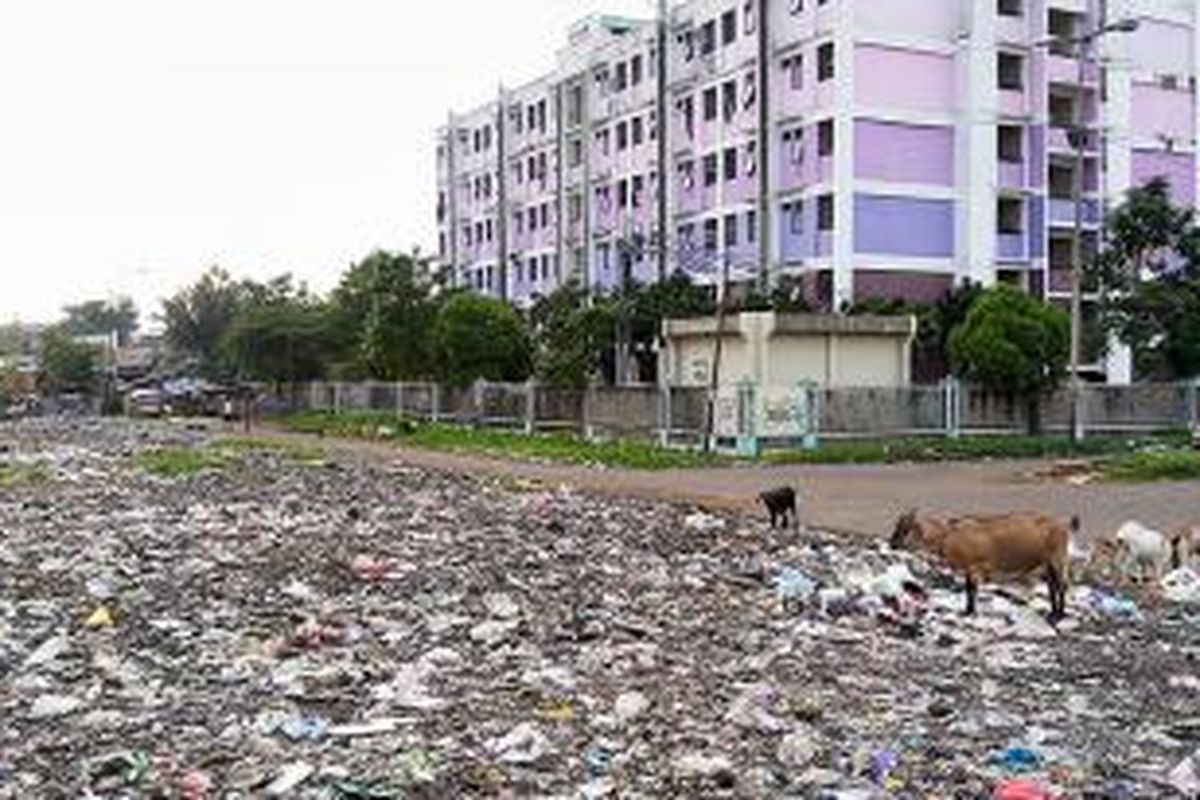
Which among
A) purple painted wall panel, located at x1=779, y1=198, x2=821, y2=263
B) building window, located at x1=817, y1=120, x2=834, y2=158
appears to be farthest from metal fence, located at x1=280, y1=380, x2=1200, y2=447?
building window, located at x1=817, y1=120, x2=834, y2=158

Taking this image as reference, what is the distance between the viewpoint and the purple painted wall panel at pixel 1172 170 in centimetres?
5434

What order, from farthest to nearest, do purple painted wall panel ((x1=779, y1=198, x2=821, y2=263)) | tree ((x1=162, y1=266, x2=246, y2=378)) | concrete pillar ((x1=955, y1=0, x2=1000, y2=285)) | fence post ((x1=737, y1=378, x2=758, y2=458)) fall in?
tree ((x1=162, y1=266, x2=246, y2=378)), concrete pillar ((x1=955, y1=0, x2=1000, y2=285)), purple painted wall panel ((x1=779, y1=198, x2=821, y2=263)), fence post ((x1=737, y1=378, x2=758, y2=458))

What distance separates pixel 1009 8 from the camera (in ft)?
168

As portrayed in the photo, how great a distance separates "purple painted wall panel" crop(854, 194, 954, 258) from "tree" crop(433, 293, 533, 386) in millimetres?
10623

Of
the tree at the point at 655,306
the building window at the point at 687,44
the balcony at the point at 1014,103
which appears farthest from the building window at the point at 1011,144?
the building window at the point at 687,44

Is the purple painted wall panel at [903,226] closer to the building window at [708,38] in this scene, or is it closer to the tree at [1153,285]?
the tree at [1153,285]

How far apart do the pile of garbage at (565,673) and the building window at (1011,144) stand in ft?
125

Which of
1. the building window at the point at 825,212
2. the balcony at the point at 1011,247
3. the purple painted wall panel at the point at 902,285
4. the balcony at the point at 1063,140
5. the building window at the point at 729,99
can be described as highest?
the building window at the point at 729,99

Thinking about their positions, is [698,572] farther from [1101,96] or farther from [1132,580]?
[1101,96]

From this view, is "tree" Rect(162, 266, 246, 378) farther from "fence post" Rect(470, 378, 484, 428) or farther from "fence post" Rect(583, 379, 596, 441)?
"fence post" Rect(583, 379, 596, 441)

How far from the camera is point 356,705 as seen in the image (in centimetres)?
816

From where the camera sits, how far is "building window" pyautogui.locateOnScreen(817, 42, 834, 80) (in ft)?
160

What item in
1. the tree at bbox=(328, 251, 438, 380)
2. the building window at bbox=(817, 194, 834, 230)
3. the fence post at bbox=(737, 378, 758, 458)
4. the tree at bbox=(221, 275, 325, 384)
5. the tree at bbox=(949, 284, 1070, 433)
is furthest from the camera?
the tree at bbox=(221, 275, 325, 384)

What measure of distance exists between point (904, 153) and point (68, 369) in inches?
2174
